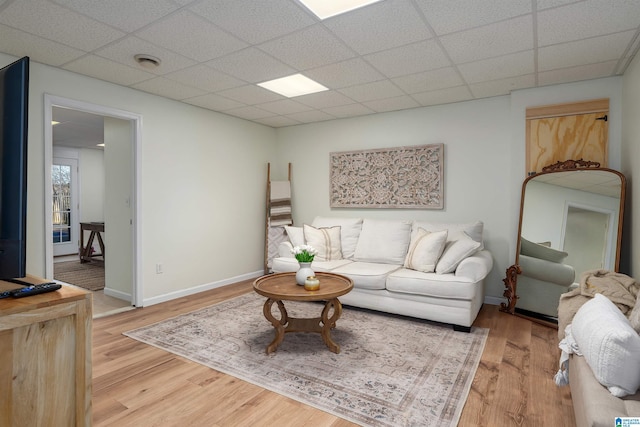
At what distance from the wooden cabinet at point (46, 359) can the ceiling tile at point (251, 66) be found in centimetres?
218

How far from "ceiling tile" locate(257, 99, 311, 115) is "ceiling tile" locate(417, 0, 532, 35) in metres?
2.16

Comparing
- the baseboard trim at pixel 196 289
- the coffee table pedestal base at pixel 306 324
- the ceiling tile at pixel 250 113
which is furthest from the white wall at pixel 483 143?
the coffee table pedestal base at pixel 306 324

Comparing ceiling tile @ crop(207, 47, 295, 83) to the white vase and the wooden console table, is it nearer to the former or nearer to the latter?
the white vase

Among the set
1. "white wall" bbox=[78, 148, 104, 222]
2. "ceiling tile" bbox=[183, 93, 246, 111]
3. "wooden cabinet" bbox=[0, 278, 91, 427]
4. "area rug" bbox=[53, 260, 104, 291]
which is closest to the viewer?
"wooden cabinet" bbox=[0, 278, 91, 427]

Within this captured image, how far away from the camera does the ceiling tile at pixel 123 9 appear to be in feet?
6.79

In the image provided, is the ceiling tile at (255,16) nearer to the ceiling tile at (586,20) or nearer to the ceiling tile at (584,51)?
the ceiling tile at (586,20)

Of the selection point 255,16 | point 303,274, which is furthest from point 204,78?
point 303,274

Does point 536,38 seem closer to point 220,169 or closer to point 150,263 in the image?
point 220,169

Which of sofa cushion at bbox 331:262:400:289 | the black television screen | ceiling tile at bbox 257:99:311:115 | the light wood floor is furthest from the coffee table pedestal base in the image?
ceiling tile at bbox 257:99:311:115

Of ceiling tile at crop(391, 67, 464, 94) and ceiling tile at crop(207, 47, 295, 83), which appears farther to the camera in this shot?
ceiling tile at crop(391, 67, 464, 94)

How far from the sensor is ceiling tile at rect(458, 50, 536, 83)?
2844 mm

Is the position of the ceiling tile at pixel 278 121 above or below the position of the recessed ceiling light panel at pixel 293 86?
below

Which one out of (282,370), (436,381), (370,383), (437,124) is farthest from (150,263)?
(437,124)

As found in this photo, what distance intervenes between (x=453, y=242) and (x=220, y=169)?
120 inches
